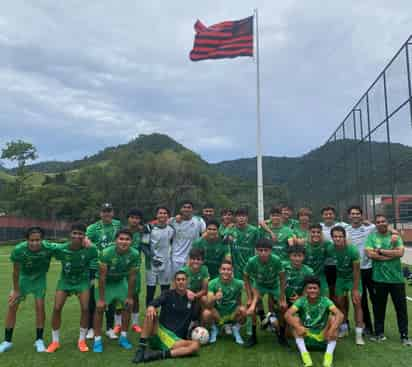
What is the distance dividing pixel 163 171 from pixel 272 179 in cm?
1351

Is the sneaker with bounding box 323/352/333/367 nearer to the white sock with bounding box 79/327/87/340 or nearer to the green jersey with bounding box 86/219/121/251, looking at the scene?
the white sock with bounding box 79/327/87/340

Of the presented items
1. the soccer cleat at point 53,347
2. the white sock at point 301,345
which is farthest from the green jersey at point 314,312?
the soccer cleat at point 53,347

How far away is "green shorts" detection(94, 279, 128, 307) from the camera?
5.70 metres

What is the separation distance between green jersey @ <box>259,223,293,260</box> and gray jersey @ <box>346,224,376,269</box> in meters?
0.95

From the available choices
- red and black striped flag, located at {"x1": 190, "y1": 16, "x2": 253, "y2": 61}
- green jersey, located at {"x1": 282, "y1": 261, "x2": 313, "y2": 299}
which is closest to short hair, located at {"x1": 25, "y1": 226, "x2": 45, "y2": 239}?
green jersey, located at {"x1": 282, "y1": 261, "x2": 313, "y2": 299}

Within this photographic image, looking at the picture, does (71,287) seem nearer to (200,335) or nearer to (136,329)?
(136,329)

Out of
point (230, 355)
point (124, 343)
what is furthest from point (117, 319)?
point (230, 355)

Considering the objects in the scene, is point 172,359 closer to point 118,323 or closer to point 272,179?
point 118,323

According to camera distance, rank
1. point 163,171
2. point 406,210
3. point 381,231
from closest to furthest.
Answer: point 381,231
point 406,210
point 163,171

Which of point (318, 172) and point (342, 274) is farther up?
point (318, 172)

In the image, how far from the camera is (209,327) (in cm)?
578

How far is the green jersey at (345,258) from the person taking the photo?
19.1ft

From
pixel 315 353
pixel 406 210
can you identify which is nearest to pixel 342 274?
pixel 315 353

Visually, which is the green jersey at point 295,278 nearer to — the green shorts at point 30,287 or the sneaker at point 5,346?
the green shorts at point 30,287
